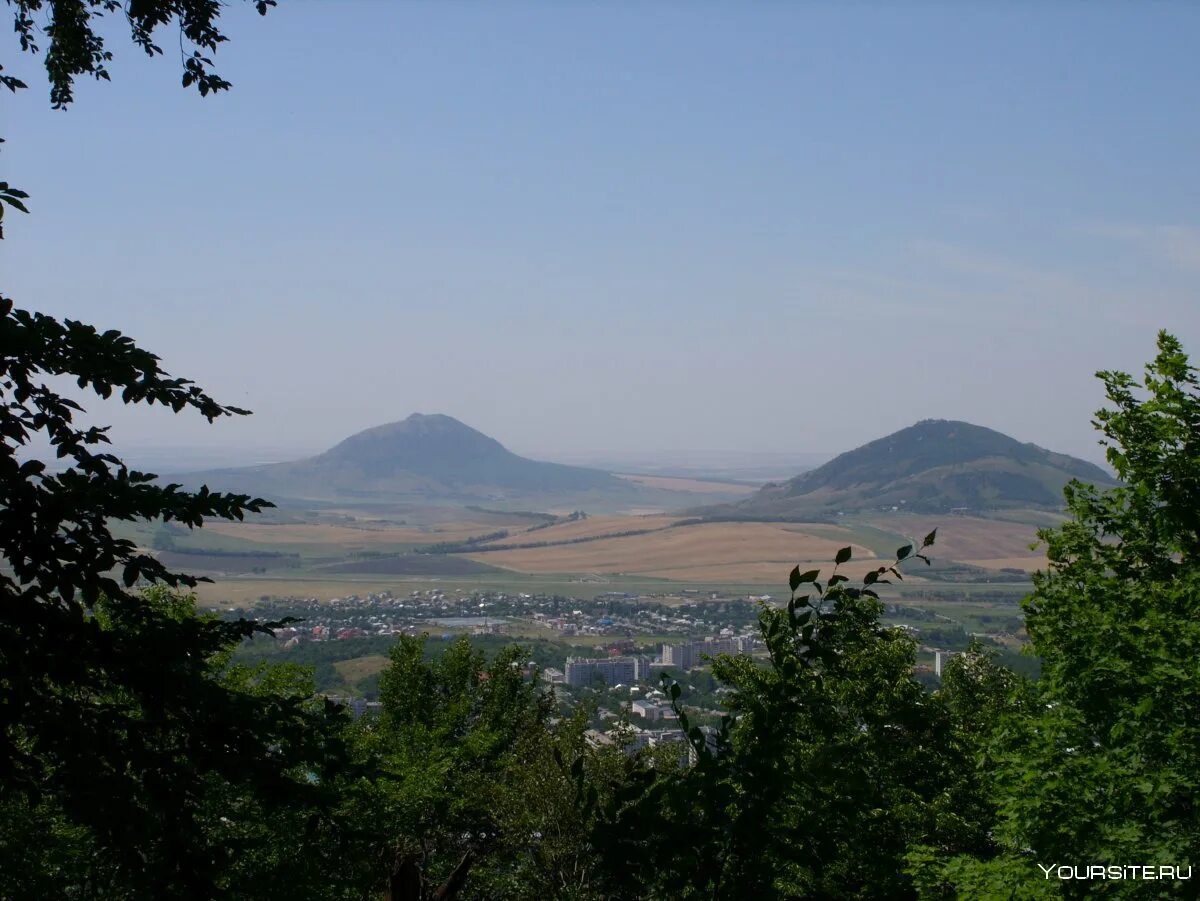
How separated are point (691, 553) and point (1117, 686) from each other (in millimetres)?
140100

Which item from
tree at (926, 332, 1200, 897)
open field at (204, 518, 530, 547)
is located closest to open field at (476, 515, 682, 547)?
open field at (204, 518, 530, 547)

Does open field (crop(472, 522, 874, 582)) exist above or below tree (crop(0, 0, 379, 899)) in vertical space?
below

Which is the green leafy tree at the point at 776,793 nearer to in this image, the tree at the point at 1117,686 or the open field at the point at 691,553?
the tree at the point at 1117,686

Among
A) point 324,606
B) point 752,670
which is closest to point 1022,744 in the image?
point 752,670

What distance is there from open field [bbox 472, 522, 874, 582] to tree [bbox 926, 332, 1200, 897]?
116 metres

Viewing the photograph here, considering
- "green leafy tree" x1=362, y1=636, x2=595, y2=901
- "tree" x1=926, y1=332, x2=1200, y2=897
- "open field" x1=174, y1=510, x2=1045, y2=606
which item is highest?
"tree" x1=926, y1=332, x2=1200, y2=897

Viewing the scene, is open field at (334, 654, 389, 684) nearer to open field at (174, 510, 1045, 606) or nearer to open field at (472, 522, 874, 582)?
open field at (174, 510, 1045, 606)

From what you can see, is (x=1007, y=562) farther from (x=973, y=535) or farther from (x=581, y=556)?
(x=581, y=556)

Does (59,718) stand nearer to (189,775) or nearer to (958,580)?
(189,775)

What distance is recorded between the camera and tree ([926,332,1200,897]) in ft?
33.4

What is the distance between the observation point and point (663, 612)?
10256 cm

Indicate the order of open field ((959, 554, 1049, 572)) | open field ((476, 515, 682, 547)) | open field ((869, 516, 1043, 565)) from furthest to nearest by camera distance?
open field ((476, 515, 682, 547)) → open field ((869, 516, 1043, 565)) → open field ((959, 554, 1049, 572))

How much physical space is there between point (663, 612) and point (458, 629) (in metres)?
28.2

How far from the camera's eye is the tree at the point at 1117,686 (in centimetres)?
1020
